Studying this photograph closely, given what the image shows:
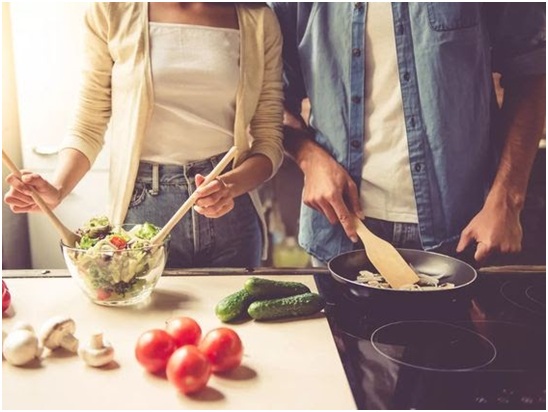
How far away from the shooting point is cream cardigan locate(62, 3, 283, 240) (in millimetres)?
1441

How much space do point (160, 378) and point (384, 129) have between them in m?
0.88

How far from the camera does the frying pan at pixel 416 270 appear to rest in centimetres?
106

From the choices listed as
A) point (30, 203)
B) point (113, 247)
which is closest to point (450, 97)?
point (113, 247)

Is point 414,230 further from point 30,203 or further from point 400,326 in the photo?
point 30,203

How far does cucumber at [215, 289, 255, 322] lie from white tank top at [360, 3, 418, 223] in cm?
53

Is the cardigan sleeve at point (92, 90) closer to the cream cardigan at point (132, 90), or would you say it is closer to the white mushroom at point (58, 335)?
the cream cardigan at point (132, 90)

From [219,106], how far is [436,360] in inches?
33.6

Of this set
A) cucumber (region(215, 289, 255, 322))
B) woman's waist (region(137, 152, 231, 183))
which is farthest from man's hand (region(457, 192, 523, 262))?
woman's waist (region(137, 152, 231, 183))

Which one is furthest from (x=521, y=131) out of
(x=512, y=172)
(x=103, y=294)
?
(x=103, y=294)

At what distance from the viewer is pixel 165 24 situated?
1.47m

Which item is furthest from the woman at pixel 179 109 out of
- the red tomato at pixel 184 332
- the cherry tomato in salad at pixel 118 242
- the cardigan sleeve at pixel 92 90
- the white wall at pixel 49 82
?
the white wall at pixel 49 82

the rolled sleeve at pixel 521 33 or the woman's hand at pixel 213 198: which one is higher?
the rolled sleeve at pixel 521 33

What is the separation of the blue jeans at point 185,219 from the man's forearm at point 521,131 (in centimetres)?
67

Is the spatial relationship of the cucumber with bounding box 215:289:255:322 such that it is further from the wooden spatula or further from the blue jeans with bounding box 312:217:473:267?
the blue jeans with bounding box 312:217:473:267
